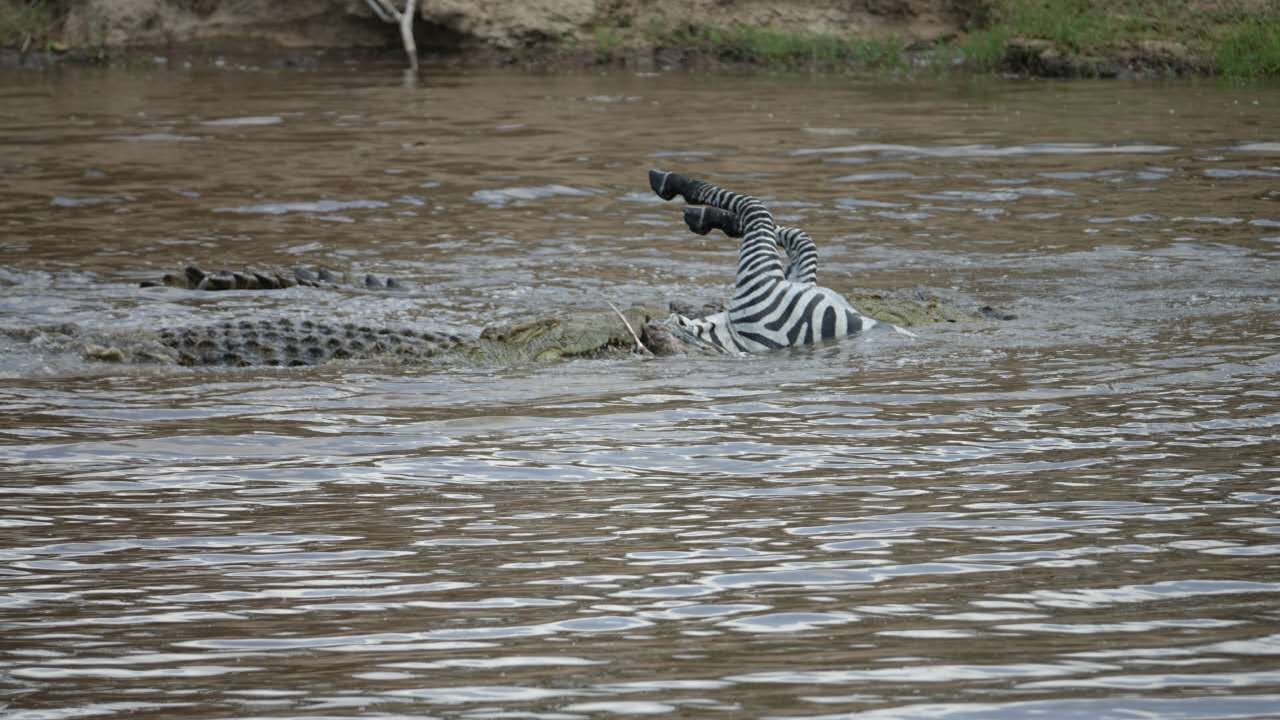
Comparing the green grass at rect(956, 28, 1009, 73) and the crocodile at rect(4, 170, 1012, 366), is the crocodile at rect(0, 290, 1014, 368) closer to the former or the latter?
the crocodile at rect(4, 170, 1012, 366)

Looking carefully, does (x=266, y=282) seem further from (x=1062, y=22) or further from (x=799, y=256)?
(x=1062, y=22)

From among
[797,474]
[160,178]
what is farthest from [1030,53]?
[797,474]

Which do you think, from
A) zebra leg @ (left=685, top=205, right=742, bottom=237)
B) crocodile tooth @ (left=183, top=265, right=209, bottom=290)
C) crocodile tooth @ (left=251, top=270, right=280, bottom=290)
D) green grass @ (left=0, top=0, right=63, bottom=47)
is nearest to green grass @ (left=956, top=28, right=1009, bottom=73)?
green grass @ (left=0, top=0, right=63, bottom=47)

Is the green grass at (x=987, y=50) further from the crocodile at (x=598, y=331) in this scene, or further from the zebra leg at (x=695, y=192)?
the crocodile at (x=598, y=331)

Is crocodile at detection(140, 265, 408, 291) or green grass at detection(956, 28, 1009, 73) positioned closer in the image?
crocodile at detection(140, 265, 408, 291)

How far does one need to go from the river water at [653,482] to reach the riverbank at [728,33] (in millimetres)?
9336

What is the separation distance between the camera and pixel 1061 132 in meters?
17.0

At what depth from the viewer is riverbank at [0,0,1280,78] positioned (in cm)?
2222

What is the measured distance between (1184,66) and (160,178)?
1349 cm

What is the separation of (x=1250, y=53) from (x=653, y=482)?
1876 cm

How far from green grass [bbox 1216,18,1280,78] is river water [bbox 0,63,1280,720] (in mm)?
8539

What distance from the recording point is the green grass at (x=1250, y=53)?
21.3m

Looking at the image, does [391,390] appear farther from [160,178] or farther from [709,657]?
[160,178]

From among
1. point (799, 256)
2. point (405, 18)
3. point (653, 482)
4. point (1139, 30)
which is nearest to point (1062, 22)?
point (1139, 30)
